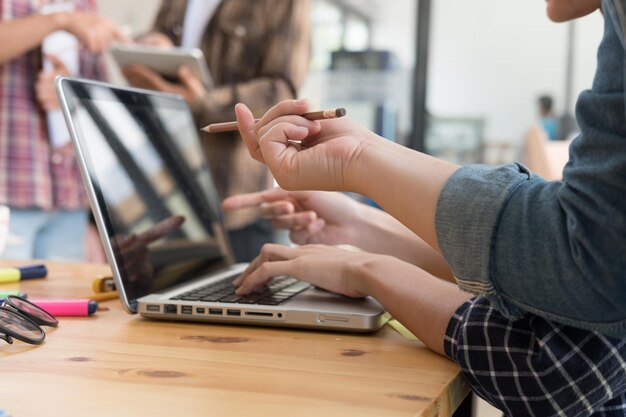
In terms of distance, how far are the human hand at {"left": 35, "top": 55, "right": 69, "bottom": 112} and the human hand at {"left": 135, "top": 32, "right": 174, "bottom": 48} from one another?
217 millimetres

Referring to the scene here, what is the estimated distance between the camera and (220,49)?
6.18ft

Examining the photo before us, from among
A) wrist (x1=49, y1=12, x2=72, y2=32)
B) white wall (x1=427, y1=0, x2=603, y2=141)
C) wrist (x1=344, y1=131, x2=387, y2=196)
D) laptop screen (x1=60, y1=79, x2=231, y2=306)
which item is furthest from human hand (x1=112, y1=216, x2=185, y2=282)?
white wall (x1=427, y1=0, x2=603, y2=141)

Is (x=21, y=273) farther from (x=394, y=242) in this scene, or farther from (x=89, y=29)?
(x=89, y=29)

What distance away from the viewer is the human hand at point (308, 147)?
650mm

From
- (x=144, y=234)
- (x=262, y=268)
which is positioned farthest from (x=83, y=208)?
(x=262, y=268)

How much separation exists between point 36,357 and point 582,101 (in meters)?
0.50

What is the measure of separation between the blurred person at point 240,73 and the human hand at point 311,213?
66 centimetres

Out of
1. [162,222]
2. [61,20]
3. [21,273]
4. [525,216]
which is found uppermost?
[61,20]

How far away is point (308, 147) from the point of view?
70 cm

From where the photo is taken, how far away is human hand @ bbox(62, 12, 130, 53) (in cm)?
179

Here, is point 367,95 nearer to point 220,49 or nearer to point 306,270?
point 220,49

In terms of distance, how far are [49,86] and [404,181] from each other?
4.78ft

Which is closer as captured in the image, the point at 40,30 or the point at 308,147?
the point at 308,147

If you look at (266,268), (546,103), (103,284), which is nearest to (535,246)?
(266,268)
